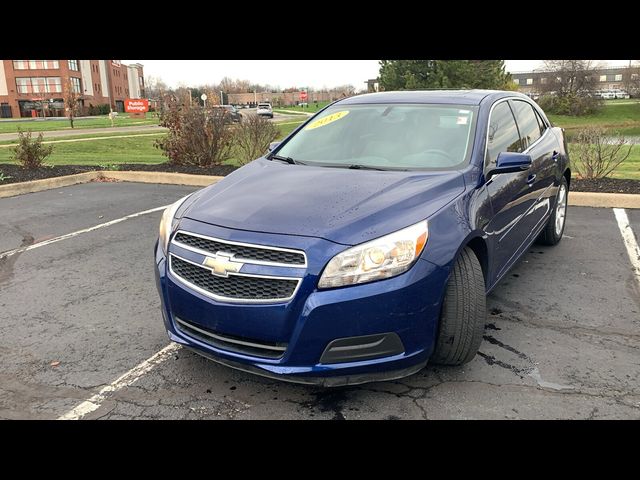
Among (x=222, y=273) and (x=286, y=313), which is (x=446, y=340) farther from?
(x=222, y=273)

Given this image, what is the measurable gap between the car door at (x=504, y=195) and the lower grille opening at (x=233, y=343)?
1.61m

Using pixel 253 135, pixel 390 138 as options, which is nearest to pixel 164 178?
pixel 253 135

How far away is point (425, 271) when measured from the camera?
2789mm

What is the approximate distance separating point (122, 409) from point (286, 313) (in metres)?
1.14

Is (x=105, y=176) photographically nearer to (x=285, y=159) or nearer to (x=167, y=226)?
(x=285, y=159)

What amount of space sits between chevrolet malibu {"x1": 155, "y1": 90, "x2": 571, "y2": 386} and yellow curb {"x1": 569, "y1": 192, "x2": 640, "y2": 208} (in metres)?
4.84

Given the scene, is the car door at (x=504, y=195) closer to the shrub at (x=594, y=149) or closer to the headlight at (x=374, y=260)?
the headlight at (x=374, y=260)

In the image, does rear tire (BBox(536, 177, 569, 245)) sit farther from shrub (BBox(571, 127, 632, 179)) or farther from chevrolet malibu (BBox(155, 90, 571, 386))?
shrub (BBox(571, 127, 632, 179))

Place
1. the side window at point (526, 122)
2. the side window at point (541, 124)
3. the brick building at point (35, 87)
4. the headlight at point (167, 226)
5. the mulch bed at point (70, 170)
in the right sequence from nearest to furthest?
the headlight at point (167, 226) → the side window at point (526, 122) → the side window at point (541, 124) → the mulch bed at point (70, 170) → the brick building at point (35, 87)

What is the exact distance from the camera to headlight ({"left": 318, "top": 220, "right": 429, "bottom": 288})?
8.83 feet

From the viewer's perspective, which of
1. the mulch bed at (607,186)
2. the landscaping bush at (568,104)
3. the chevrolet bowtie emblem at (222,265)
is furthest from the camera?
the landscaping bush at (568,104)

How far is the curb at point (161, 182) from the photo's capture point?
790cm

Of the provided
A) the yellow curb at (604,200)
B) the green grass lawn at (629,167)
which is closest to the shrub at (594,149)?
the green grass lawn at (629,167)
